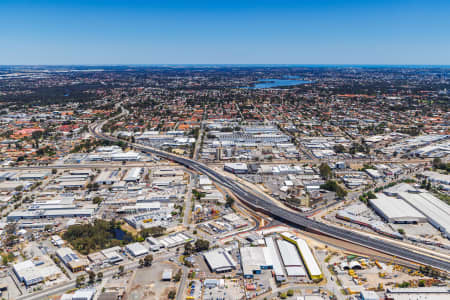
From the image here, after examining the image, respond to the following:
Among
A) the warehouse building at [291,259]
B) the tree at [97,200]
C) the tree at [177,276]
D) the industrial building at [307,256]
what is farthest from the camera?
the tree at [97,200]

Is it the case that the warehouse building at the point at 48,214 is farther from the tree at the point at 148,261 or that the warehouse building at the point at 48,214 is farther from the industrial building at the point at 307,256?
the industrial building at the point at 307,256

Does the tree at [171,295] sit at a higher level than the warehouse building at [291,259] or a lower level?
lower

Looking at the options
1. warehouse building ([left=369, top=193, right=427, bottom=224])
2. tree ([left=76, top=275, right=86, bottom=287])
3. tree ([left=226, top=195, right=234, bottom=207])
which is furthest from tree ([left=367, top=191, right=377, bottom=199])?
tree ([left=76, top=275, right=86, bottom=287])

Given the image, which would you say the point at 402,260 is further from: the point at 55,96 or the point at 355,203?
the point at 55,96

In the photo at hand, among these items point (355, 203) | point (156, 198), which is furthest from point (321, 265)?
point (156, 198)

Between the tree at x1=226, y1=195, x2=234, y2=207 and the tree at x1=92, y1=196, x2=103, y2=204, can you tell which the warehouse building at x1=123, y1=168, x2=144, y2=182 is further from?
the tree at x1=226, y1=195, x2=234, y2=207

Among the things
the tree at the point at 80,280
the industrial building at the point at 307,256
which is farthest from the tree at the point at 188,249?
the industrial building at the point at 307,256
